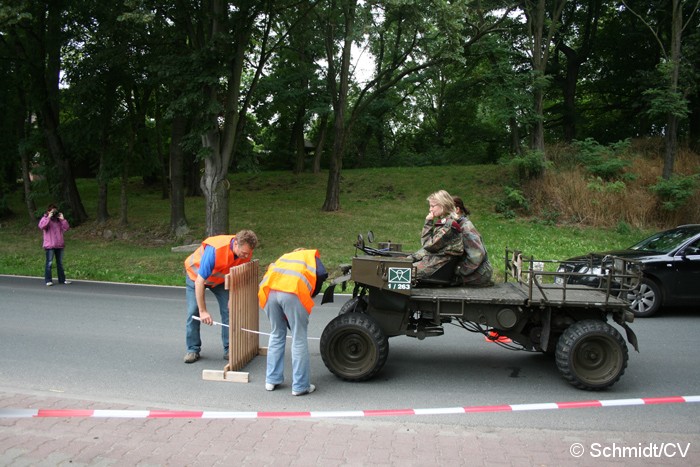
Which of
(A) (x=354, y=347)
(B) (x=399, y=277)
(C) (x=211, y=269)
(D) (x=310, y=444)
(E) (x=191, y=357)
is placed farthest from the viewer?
(E) (x=191, y=357)

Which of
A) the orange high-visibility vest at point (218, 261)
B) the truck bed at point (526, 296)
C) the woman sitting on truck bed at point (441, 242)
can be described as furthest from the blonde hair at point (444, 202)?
the orange high-visibility vest at point (218, 261)

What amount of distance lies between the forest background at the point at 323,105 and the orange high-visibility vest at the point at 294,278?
981cm

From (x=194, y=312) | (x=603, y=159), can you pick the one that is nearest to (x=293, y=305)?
(x=194, y=312)

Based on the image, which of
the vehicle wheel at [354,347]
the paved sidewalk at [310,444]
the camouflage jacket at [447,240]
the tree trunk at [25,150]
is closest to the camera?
the paved sidewalk at [310,444]

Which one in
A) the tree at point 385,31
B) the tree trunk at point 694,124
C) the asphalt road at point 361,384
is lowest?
the asphalt road at point 361,384

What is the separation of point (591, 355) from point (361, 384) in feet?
8.18

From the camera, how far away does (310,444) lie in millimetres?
4508

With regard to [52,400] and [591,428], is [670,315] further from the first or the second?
[52,400]

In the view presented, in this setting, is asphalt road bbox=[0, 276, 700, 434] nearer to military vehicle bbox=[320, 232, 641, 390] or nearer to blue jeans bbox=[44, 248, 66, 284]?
military vehicle bbox=[320, 232, 641, 390]

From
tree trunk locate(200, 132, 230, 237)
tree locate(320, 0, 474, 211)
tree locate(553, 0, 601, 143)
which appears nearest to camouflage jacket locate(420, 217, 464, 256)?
tree locate(320, 0, 474, 211)

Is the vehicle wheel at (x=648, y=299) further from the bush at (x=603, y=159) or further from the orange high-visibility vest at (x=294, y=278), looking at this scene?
the bush at (x=603, y=159)

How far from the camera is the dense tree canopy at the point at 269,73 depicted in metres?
15.8

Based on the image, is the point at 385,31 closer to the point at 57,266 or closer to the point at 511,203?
the point at 511,203

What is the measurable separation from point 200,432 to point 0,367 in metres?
3.38
